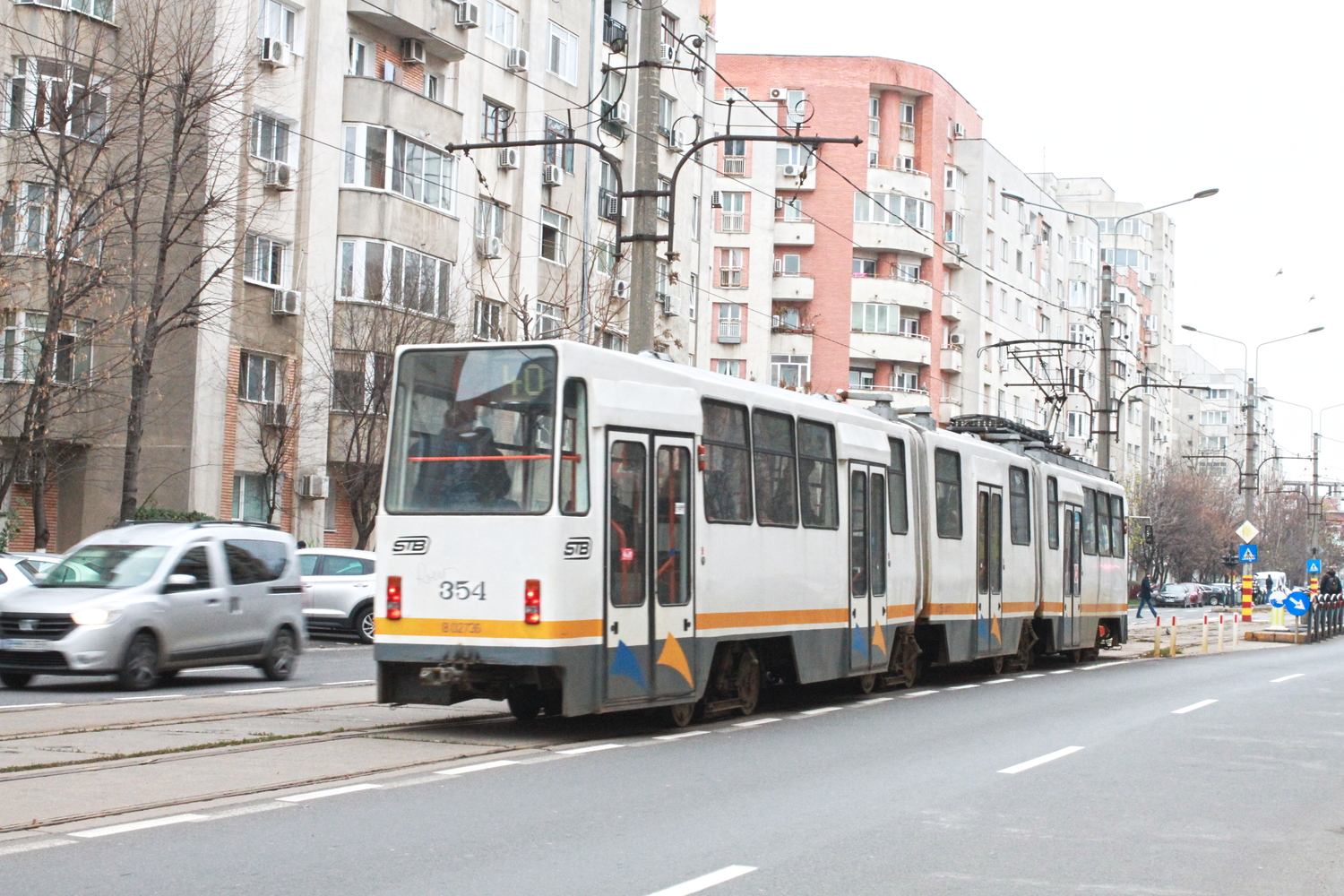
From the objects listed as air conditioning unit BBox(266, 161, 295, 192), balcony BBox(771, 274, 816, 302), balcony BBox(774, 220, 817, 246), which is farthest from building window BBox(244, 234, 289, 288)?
balcony BBox(774, 220, 817, 246)

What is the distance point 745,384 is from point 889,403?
5479mm

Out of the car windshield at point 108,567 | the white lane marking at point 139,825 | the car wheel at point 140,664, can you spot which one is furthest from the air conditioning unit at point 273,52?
the white lane marking at point 139,825

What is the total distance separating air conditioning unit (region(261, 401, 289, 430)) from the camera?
35.5 metres

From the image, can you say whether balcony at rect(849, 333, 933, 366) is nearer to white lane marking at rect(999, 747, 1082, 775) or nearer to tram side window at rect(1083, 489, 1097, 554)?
tram side window at rect(1083, 489, 1097, 554)

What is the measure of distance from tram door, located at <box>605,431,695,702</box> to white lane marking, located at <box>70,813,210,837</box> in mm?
4520

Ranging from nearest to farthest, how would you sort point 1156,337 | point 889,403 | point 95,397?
1. point 889,403
2. point 95,397
3. point 1156,337

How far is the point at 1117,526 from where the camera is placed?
103 ft

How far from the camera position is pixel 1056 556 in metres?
26.8

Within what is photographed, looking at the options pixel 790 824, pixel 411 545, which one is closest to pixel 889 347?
pixel 411 545

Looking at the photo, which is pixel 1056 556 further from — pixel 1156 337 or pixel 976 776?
pixel 1156 337

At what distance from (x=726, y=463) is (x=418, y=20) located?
26369mm

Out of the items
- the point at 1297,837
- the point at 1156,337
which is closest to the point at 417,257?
the point at 1297,837

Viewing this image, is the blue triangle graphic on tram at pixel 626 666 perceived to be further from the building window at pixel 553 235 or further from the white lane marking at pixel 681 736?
the building window at pixel 553 235

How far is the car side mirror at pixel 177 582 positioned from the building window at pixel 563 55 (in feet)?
92.8
